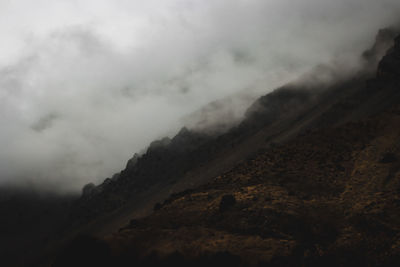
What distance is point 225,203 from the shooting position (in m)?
41.1

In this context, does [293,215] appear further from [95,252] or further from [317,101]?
[317,101]

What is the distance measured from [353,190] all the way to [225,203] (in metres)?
15.5

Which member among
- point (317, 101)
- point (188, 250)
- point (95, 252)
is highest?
point (317, 101)

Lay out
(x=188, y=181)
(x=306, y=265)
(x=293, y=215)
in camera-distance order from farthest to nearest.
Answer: (x=188, y=181)
(x=293, y=215)
(x=306, y=265)

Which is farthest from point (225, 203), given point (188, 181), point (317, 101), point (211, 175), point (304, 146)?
point (317, 101)

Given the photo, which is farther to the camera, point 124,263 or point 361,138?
point 361,138

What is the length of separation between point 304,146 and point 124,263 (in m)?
37.7

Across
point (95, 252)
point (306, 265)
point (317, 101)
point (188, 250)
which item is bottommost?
point (306, 265)

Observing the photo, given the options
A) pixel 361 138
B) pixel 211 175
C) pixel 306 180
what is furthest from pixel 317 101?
pixel 306 180

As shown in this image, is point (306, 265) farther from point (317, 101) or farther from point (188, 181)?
point (317, 101)

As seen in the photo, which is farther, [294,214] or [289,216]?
[294,214]

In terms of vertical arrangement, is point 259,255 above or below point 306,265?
above

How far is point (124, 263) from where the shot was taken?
31734 mm

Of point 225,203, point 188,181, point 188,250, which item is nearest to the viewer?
point 188,250
